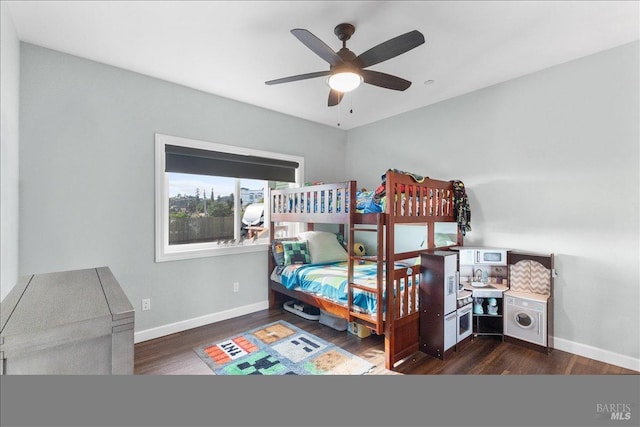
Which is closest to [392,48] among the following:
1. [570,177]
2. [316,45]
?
[316,45]

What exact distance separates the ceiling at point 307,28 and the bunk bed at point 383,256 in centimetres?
105

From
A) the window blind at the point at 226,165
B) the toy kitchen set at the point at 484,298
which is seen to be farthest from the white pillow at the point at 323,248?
the toy kitchen set at the point at 484,298

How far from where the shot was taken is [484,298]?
9.21 feet

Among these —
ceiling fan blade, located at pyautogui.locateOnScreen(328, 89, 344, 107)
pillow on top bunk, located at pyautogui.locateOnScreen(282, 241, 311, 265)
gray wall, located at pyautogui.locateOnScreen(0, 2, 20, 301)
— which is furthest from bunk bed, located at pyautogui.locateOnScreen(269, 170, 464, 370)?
gray wall, located at pyautogui.locateOnScreen(0, 2, 20, 301)

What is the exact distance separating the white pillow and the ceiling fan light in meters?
2.04

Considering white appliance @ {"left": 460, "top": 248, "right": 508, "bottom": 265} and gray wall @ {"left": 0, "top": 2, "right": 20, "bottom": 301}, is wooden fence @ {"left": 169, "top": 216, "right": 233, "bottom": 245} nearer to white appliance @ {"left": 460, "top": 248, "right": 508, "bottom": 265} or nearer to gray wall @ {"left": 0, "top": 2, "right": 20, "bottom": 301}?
gray wall @ {"left": 0, "top": 2, "right": 20, "bottom": 301}

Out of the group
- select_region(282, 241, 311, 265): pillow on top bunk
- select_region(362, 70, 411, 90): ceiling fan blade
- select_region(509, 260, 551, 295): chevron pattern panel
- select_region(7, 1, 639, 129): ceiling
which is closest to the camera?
select_region(7, 1, 639, 129): ceiling

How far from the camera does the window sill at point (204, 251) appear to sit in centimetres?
289

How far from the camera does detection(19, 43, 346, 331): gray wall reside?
88.6 inches

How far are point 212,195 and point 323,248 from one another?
57.8 inches

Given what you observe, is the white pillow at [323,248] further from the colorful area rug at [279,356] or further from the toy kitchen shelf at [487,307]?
the toy kitchen shelf at [487,307]

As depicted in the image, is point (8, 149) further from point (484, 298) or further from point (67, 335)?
point (484, 298)
